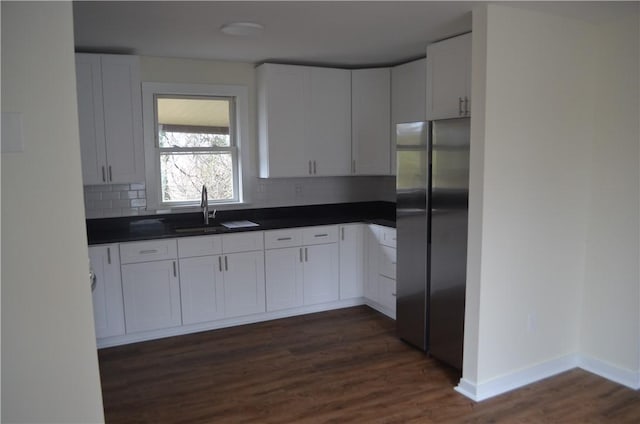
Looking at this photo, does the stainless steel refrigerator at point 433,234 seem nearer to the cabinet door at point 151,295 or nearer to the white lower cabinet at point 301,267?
the white lower cabinet at point 301,267

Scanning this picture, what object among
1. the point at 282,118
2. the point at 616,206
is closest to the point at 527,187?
the point at 616,206

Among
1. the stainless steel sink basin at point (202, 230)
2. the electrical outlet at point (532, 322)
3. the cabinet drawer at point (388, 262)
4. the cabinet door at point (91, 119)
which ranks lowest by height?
the electrical outlet at point (532, 322)

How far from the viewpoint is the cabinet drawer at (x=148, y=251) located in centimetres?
379

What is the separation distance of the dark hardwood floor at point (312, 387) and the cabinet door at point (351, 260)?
639 millimetres

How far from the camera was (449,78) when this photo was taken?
339 cm

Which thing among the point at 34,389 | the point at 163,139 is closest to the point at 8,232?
the point at 34,389

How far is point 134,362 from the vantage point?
11.8 ft

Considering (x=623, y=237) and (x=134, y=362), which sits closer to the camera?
(x=623, y=237)

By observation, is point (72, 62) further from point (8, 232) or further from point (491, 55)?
point (491, 55)

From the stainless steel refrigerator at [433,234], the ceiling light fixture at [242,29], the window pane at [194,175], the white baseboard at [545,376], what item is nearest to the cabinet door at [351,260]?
the stainless steel refrigerator at [433,234]

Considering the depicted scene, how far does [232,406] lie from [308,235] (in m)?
1.82

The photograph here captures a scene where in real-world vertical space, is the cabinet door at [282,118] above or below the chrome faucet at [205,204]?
above

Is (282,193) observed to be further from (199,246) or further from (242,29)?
(242,29)

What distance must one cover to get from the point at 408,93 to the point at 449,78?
3.72ft
